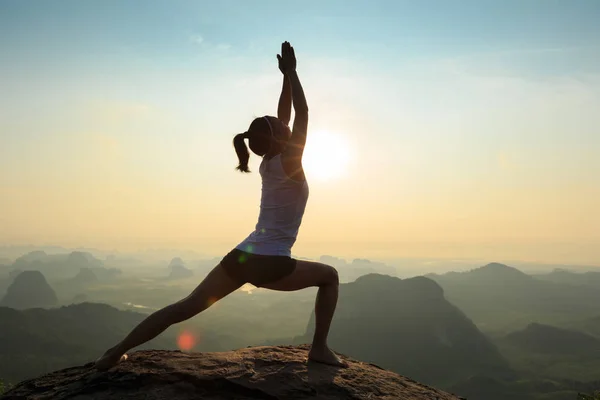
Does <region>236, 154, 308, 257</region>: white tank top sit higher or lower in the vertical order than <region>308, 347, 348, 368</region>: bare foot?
higher

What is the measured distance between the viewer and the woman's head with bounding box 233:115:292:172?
485 centimetres

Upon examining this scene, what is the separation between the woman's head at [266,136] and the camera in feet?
15.9

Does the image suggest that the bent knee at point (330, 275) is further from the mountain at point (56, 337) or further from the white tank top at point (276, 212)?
the mountain at point (56, 337)

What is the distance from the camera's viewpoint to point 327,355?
624 cm

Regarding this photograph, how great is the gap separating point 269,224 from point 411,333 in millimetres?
171203

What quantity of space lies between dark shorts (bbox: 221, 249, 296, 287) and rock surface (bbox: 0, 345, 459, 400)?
1.28 m

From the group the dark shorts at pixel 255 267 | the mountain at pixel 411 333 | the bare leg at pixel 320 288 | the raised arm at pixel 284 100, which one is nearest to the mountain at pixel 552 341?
the mountain at pixel 411 333

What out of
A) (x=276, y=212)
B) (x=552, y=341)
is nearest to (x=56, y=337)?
(x=276, y=212)

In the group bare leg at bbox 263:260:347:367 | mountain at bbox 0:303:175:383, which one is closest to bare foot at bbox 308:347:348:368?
bare leg at bbox 263:260:347:367

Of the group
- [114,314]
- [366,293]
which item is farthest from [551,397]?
[114,314]

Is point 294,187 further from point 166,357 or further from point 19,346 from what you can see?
point 19,346

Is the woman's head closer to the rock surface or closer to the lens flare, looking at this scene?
the rock surface

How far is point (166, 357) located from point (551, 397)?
419ft

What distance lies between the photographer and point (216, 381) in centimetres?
510
